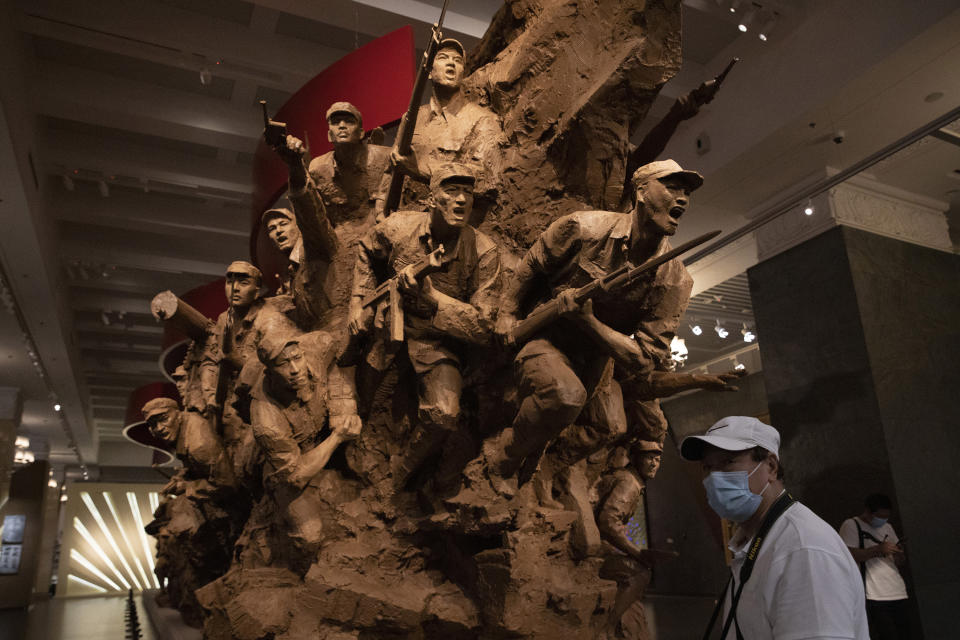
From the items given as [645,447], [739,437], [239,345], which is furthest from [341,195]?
[739,437]

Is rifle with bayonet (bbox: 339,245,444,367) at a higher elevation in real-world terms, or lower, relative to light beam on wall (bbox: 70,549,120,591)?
higher

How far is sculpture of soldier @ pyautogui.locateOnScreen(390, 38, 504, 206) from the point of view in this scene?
521 centimetres

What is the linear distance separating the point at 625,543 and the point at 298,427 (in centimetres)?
242

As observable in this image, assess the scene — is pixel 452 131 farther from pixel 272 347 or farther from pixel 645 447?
pixel 645 447

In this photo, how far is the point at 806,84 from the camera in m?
6.82

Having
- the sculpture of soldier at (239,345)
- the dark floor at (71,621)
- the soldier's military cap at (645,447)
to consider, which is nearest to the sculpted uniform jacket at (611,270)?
the soldier's military cap at (645,447)

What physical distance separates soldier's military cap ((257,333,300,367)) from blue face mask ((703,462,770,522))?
3652mm

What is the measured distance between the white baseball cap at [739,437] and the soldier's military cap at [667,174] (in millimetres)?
1681

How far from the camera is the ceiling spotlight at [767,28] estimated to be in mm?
6651

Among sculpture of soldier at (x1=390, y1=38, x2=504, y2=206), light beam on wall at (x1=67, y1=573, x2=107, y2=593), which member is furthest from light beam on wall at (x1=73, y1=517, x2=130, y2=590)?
sculpture of soldier at (x1=390, y1=38, x2=504, y2=206)

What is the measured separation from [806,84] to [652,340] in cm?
407

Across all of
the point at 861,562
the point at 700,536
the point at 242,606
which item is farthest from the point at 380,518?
the point at 700,536

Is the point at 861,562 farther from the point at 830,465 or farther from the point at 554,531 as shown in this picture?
the point at 554,531

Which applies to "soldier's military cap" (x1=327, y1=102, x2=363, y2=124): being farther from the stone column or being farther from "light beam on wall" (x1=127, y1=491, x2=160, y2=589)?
"light beam on wall" (x1=127, y1=491, x2=160, y2=589)
